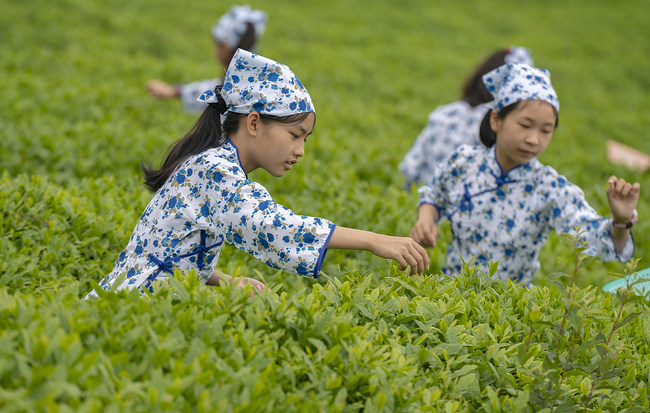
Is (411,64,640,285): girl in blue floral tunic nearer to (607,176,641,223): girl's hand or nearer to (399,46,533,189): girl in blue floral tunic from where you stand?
(607,176,641,223): girl's hand

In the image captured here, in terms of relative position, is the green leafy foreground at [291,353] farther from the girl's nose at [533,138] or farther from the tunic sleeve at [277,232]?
the girl's nose at [533,138]

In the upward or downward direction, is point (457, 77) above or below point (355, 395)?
above

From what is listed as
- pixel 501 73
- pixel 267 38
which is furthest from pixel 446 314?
pixel 267 38

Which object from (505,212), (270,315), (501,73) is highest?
(501,73)

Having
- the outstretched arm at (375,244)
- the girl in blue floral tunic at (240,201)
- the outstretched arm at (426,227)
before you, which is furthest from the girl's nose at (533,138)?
the outstretched arm at (375,244)

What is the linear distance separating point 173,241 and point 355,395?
105cm

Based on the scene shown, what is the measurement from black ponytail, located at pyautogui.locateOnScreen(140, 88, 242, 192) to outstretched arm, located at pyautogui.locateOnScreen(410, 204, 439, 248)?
4.53 ft

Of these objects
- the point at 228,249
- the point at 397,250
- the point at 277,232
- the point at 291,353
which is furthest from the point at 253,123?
the point at 228,249

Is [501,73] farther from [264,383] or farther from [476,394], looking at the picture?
[264,383]

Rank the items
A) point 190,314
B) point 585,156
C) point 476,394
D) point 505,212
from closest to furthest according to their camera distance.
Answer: point 190,314 → point 476,394 → point 505,212 → point 585,156

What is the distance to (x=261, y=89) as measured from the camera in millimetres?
2822

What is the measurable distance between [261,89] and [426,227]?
1.49m

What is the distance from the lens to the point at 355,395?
7.66ft

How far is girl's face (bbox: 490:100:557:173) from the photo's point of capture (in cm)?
377
